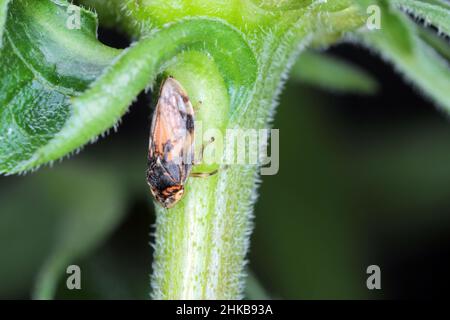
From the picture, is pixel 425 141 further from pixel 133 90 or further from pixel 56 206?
pixel 133 90

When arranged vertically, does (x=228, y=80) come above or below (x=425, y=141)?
below

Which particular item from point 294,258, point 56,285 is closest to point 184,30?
point 56,285

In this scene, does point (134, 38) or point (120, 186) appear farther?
point (120, 186)

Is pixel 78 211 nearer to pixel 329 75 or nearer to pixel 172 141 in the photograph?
pixel 329 75

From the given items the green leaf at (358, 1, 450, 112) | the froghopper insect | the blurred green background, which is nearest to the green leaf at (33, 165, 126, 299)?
the blurred green background
